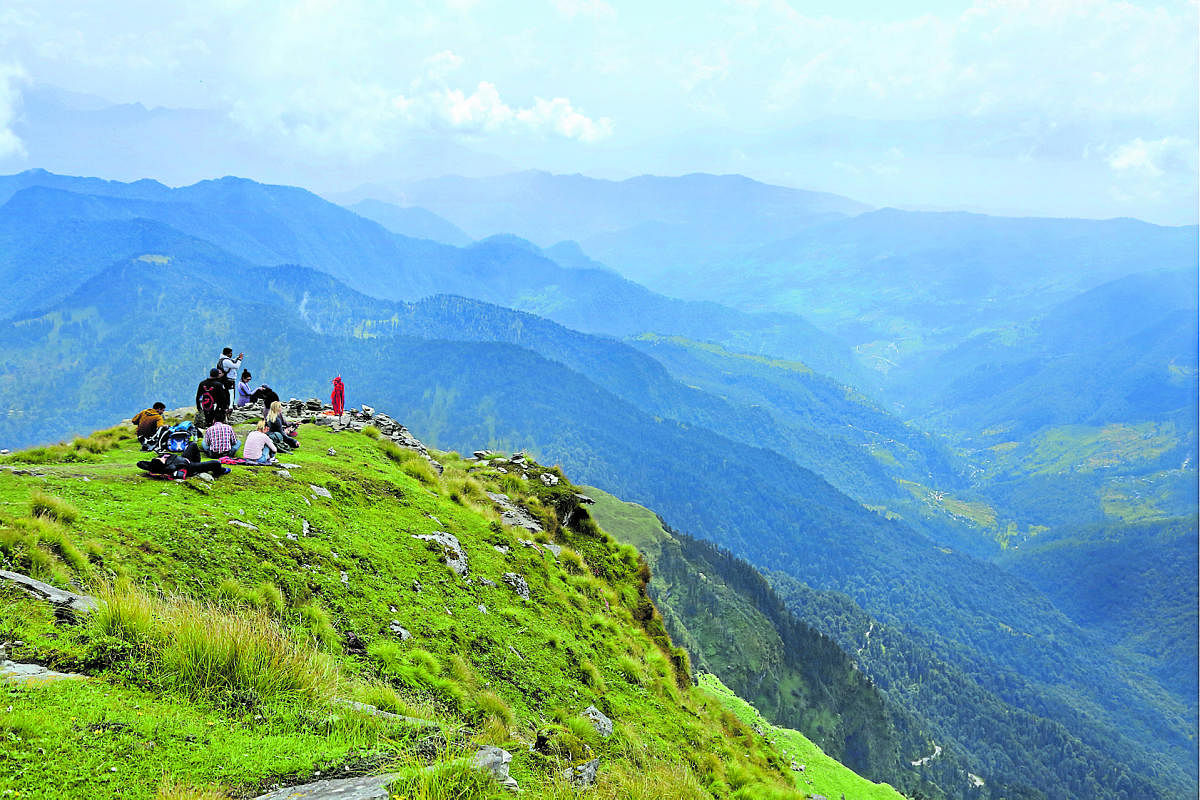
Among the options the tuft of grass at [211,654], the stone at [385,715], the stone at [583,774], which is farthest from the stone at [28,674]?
the stone at [583,774]

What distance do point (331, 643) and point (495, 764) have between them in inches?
169

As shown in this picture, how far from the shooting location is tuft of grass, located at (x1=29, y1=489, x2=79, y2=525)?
9180mm

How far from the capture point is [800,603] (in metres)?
184

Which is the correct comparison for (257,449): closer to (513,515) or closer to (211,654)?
(513,515)

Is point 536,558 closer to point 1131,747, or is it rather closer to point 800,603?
point 800,603

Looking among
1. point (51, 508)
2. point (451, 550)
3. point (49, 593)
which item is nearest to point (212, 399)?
point (451, 550)

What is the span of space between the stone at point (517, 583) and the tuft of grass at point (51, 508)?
890 centimetres

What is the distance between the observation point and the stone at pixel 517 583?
50.3 feet

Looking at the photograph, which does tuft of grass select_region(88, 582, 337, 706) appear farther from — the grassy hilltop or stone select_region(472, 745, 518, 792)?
stone select_region(472, 745, 518, 792)

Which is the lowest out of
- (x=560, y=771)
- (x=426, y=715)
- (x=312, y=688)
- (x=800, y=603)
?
(x=800, y=603)

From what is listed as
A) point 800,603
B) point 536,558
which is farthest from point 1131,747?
point 536,558

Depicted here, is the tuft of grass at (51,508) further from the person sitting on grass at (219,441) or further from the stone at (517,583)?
the stone at (517,583)

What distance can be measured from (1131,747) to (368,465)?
26734 centimetres

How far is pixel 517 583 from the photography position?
15.6m
